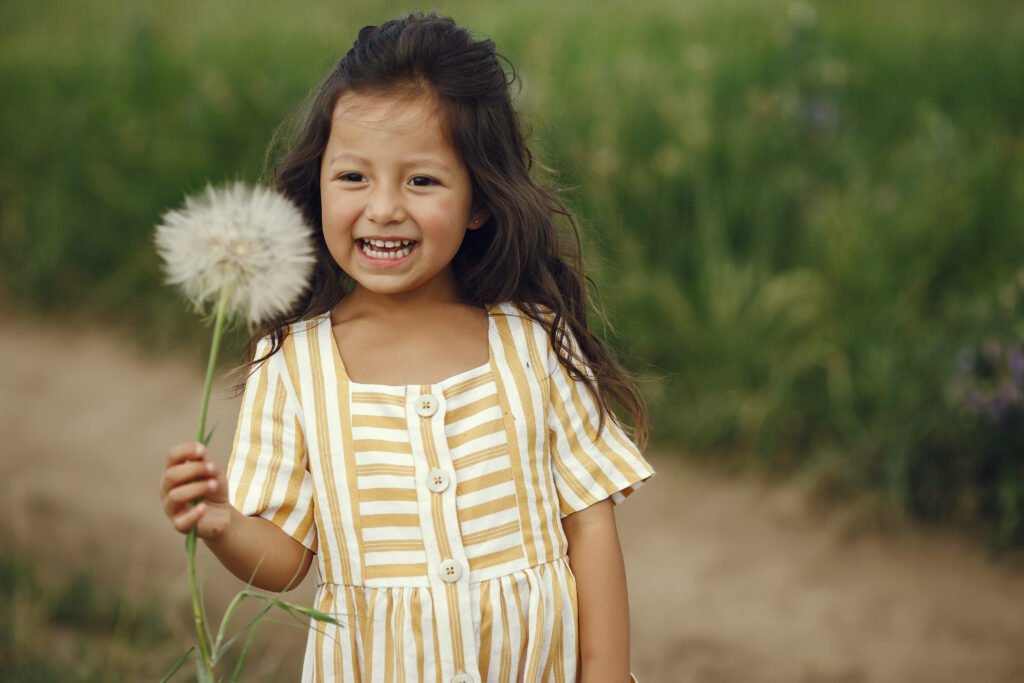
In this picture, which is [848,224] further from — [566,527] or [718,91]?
[566,527]

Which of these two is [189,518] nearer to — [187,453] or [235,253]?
[187,453]

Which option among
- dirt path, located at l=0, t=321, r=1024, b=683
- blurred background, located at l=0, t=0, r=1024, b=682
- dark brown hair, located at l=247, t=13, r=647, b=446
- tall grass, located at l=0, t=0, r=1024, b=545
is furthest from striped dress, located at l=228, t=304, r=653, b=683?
tall grass, located at l=0, t=0, r=1024, b=545

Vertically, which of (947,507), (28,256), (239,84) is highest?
(239,84)

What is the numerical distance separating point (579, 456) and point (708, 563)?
6.01 ft

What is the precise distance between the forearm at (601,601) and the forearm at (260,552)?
388mm

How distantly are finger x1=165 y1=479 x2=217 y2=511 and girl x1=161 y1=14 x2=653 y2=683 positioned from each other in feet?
0.41

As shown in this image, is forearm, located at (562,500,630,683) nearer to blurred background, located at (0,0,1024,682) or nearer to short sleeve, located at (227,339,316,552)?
short sleeve, located at (227,339,316,552)

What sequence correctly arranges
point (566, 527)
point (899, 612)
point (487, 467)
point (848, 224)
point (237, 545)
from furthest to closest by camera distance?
1. point (848, 224)
2. point (899, 612)
3. point (566, 527)
4. point (487, 467)
5. point (237, 545)

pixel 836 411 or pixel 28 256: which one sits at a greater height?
pixel 28 256

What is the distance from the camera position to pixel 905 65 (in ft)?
15.3

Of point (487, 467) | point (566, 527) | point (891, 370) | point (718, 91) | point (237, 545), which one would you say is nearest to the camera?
point (237, 545)

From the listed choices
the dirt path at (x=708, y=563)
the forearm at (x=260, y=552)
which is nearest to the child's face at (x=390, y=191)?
the forearm at (x=260, y=552)

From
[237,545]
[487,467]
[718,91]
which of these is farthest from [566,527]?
[718,91]

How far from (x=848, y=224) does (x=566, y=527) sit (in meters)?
2.38
